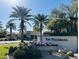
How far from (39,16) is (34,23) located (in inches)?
68.5

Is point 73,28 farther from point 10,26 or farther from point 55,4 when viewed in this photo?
point 10,26

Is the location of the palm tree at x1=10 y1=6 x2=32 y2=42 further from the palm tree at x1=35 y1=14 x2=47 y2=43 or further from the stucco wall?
the stucco wall

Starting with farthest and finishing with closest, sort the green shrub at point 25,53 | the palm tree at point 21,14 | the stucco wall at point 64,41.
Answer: the palm tree at point 21,14
the stucco wall at point 64,41
the green shrub at point 25,53

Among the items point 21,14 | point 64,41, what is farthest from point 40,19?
point 64,41

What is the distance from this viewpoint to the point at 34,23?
43812 mm

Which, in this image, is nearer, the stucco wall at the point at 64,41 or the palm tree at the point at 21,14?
the stucco wall at the point at 64,41

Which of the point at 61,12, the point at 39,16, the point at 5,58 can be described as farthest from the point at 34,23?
the point at 5,58

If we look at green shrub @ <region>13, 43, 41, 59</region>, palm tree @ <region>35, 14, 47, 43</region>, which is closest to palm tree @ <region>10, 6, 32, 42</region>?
palm tree @ <region>35, 14, 47, 43</region>

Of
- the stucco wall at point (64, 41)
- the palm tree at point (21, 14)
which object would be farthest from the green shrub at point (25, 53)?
the palm tree at point (21, 14)

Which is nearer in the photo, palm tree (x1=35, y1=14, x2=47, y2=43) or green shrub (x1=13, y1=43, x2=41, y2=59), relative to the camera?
green shrub (x1=13, y1=43, x2=41, y2=59)

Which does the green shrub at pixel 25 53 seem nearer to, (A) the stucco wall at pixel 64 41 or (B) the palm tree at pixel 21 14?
(A) the stucco wall at pixel 64 41

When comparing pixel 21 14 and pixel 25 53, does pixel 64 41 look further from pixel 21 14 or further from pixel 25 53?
pixel 21 14

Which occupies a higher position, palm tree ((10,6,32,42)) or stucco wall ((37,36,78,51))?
palm tree ((10,6,32,42))

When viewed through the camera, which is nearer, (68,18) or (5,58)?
(5,58)
